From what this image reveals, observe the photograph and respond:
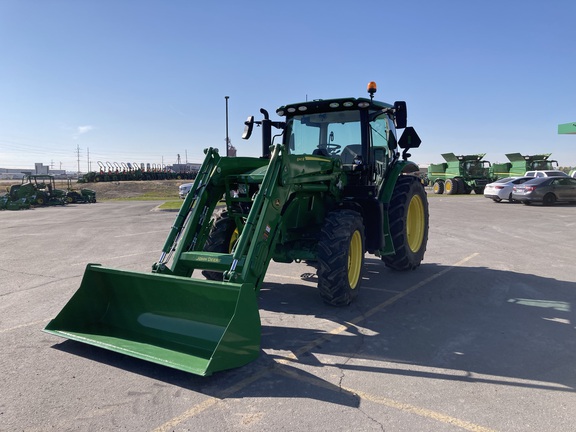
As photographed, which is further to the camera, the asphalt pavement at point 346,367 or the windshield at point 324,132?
the windshield at point 324,132

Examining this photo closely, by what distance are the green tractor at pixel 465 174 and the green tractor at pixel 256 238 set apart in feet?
85.5

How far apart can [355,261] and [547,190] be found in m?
19.8

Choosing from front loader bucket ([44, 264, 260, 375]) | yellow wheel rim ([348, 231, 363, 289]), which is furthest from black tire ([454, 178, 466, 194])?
front loader bucket ([44, 264, 260, 375])

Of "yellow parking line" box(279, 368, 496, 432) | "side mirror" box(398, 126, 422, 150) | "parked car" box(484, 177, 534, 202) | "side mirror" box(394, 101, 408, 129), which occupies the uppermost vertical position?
"side mirror" box(394, 101, 408, 129)

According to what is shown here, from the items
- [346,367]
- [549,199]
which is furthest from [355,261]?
[549,199]

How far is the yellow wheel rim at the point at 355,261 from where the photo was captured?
5.91m

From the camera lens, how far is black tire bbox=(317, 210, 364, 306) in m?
5.21

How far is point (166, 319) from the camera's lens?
4.36 metres

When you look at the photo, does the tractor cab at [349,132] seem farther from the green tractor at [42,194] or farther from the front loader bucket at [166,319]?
the green tractor at [42,194]

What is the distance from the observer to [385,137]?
730 cm

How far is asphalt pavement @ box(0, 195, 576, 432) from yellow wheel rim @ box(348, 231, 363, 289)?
13.1 inches

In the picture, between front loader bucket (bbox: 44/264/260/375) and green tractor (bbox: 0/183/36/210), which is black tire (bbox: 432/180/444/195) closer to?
green tractor (bbox: 0/183/36/210)

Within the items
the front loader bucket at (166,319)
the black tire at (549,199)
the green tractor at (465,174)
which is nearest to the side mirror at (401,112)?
the front loader bucket at (166,319)

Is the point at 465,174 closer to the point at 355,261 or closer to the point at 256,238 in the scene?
the point at 355,261
